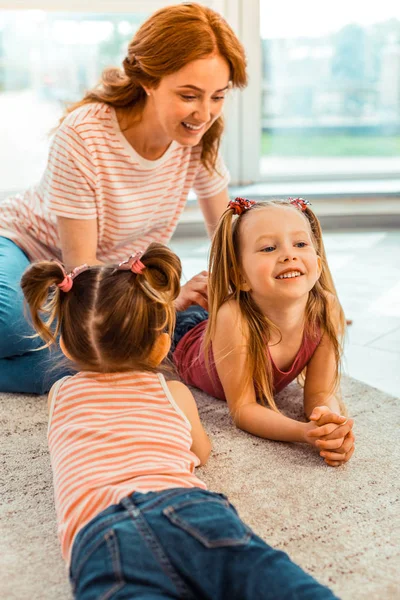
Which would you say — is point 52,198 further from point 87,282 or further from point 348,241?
point 348,241

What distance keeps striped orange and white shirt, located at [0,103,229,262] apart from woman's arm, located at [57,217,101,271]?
0.7 inches

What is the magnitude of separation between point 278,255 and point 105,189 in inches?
A: 19.0

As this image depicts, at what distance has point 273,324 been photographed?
1.47 meters

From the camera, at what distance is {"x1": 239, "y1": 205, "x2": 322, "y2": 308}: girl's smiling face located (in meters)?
1.38

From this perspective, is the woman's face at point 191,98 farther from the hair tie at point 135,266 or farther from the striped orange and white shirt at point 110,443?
the striped orange and white shirt at point 110,443

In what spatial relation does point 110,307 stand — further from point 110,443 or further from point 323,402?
point 323,402

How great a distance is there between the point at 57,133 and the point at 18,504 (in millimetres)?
813

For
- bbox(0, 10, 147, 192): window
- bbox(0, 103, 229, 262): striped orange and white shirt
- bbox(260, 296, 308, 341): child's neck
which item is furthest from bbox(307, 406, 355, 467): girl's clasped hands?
bbox(0, 10, 147, 192): window

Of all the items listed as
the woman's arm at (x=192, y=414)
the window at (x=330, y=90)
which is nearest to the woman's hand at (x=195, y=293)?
the woman's arm at (x=192, y=414)

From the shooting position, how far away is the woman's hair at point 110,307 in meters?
1.08

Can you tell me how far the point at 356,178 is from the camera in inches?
141

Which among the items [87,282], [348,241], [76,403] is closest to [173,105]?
[87,282]

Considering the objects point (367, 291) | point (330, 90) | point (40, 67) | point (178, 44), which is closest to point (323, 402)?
point (178, 44)

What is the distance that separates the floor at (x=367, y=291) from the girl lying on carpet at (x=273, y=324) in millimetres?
139
